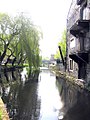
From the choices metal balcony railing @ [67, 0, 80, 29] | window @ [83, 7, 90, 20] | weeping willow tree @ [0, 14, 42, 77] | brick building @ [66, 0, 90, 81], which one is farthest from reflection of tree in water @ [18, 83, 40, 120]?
weeping willow tree @ [0, 14, 42, 77]

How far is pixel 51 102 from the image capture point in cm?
1855

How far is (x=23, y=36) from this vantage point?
36781mm

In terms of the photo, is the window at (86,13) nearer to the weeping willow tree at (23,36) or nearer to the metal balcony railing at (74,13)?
the metal balcony railing at (74,13)

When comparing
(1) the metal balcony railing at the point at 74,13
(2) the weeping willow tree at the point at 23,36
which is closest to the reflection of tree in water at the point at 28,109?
(1) the metal balcony railing at the point at 74,13

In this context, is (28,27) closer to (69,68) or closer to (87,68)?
(69,68)

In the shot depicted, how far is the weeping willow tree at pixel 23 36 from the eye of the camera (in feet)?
118

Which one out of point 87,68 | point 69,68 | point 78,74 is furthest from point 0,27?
point 87,68

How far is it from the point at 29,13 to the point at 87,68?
40.4 ft

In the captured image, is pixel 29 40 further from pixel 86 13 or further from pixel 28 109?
pixel 28 109

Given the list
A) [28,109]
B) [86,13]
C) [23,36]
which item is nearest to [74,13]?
[23,36]

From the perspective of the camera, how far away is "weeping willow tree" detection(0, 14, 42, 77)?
35888 millimetres

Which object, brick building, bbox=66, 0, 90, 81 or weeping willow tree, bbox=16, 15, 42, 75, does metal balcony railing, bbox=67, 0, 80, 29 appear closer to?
brick building, bbox=66, 0, 90, 81

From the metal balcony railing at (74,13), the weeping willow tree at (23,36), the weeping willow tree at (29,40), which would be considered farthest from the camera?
the weeping willow tree at (23,36)

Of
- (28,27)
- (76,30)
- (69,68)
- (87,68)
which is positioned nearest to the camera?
(87,68)
